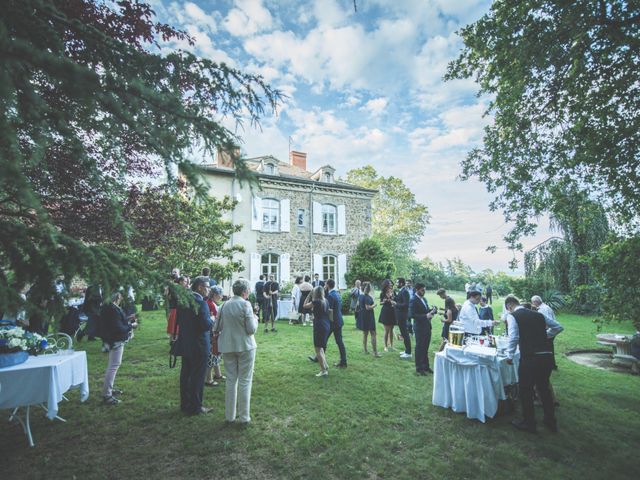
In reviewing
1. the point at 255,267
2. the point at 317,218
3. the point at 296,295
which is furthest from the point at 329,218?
the point at 296,295

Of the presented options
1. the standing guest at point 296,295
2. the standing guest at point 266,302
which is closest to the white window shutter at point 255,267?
the standing guest at point 296,295

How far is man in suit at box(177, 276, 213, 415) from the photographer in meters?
4.29

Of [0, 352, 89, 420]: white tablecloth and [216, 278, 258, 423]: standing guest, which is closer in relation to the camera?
[0, 352, 89, 420]: white tablecloth

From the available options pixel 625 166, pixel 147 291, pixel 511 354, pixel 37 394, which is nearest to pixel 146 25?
pixel 147 291

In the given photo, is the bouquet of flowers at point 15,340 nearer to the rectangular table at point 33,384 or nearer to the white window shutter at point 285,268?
the rectangular table at point 33,384

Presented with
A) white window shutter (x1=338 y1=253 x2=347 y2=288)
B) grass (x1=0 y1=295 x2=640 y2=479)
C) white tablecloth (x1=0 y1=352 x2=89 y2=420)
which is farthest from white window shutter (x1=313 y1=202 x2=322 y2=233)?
white tablecloth (x1=0 y1=352 x2=89 y2=420)

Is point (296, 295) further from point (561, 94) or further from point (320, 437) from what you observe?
point (561, 94)

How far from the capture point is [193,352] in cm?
430

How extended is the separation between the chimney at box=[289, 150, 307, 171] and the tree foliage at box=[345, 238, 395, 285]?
753 centimetres

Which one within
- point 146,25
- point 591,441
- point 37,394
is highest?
point 146,25

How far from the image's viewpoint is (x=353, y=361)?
Answer: 6.88 metres

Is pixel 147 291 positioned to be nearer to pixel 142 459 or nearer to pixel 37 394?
pixel 142 459

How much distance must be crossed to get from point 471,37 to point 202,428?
7687 mm

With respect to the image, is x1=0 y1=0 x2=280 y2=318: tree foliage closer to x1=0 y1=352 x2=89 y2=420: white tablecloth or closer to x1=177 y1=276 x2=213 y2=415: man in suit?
x1=0 y1=352 x2=89 y2=420: white tablecloth
